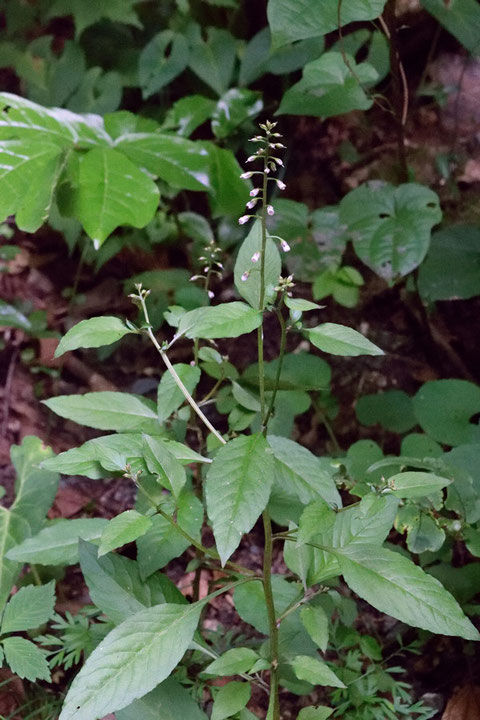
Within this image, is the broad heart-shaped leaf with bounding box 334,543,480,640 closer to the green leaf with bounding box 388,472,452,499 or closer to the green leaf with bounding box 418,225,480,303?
the green leaf with bounding box 388,472,452,499

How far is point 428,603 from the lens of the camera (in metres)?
1.04

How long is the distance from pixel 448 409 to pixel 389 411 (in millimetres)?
229

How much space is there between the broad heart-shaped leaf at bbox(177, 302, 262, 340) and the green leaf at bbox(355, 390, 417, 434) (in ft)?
3.55

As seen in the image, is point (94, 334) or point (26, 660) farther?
point (26, 660)

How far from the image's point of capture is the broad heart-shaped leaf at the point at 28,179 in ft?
6.11

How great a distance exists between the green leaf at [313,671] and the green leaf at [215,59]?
2.34 meters

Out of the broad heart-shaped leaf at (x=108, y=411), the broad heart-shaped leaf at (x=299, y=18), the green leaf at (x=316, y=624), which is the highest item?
the broad heart-shaped leaf at (x=299, y=18)

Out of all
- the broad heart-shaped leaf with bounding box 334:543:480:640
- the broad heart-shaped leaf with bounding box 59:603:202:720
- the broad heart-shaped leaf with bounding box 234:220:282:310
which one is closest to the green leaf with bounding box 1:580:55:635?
the broad heart-shaped leaf with bounding box 59:603:202:720

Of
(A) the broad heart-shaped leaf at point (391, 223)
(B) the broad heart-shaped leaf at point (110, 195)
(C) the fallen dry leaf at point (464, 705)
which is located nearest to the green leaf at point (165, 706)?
(C) the fallen dry leaf at point (464, 705)

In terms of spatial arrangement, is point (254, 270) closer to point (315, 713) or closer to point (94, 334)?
point (94, 334)

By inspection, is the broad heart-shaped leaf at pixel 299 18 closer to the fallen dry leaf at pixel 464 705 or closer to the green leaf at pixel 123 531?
the green leaf at pixel 123 531

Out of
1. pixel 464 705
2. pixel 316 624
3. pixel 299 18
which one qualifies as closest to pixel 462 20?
pixel 299 18

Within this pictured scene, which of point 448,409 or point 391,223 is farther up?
point 391,223

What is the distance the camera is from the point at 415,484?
43.3 inches
